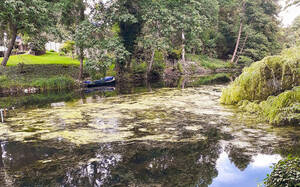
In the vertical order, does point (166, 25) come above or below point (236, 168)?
above

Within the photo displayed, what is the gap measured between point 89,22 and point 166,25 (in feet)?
22.8

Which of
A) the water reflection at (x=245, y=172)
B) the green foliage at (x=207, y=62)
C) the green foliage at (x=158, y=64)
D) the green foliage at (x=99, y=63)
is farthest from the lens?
the green foliage at (x=207, y=62)

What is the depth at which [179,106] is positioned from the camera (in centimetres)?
998

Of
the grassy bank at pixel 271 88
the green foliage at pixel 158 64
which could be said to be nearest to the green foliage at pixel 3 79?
the green foliage at pixel 158 64

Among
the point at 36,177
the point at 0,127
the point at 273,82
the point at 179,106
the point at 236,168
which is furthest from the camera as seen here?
the point at 179,106

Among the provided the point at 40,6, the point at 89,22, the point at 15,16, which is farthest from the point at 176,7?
the point at 15,16

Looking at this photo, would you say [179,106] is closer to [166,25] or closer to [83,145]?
[83,145]

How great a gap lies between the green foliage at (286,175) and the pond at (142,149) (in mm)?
728

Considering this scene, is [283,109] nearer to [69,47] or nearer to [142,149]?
[142,149]

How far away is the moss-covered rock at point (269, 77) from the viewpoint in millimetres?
7402

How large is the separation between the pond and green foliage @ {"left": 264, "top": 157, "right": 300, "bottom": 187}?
2.39ft

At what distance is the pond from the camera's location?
166 inches

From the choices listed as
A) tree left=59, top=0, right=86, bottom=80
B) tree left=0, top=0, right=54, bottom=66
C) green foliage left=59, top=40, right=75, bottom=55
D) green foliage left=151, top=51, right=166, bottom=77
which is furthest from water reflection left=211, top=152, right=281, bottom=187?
green foliage left=59, top=40, right=75, bottom=55

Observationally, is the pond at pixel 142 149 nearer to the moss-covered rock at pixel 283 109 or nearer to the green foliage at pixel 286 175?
the moss-covered rock at pixel 283 109
